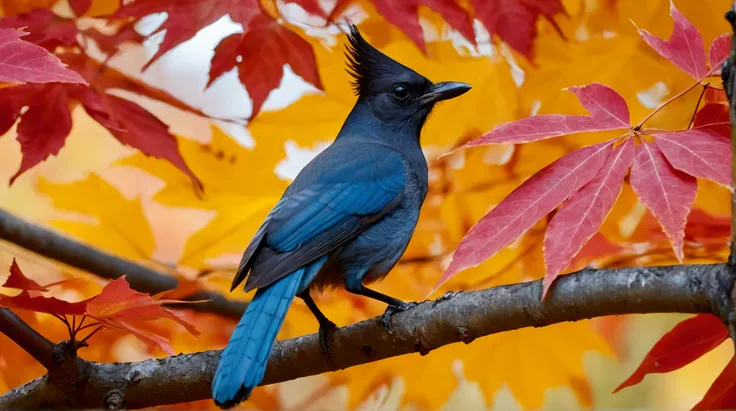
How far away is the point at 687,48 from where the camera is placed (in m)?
1.80

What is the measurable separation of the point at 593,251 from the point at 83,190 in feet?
6.53

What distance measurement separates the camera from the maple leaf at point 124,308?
5.83ft

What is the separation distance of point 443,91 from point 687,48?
122 centimetres

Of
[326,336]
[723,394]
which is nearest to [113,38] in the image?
[326,336]

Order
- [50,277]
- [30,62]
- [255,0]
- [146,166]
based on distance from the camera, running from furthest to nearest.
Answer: [50,277] < [146,166] < [255,0] < [30,62]

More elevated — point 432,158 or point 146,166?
point 432,158

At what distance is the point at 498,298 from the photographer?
1.80 metres

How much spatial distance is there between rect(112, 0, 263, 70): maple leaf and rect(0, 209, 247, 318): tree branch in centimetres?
92

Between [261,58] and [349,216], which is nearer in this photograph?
[261,58]

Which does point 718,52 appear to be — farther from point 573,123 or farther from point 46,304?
point 46,304

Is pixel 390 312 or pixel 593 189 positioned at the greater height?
pixel 593 189

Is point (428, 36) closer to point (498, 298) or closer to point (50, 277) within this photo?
point (498, 298)

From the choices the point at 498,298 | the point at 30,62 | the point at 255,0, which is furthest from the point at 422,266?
the point at 30,62

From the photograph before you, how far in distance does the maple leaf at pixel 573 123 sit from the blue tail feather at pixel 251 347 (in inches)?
27.2
